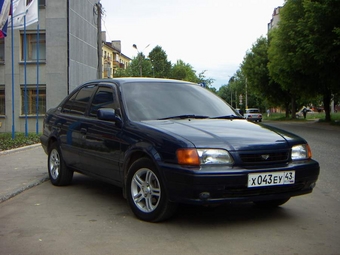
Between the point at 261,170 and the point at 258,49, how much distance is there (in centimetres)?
4979

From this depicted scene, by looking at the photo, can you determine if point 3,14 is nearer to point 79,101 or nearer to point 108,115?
point 79,101

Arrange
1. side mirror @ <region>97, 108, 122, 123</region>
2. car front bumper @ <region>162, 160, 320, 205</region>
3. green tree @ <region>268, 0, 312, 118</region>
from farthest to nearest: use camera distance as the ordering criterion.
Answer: green tree @ <region>268, 0, 312, 118</region>
side mirror @ <region>97, 108, 122, 123</region>
car front bumper @ <region>162, 160, 320, 205</region>

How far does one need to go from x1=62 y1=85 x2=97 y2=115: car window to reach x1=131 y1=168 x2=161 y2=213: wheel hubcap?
1984mm

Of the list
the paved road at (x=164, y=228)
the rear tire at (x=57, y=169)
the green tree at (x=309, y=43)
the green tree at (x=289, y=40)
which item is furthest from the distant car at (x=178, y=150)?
the green tree at (x=289, y=40)

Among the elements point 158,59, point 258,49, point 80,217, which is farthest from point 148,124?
point 158,59

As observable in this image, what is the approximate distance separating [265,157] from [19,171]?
5941 mm

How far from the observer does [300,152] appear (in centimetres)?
523

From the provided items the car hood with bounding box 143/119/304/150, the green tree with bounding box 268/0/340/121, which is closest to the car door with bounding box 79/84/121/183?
the car hood with bounding box 143/119/304/150

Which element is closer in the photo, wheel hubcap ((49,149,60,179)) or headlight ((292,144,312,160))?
headlight ((292,144,312,160))

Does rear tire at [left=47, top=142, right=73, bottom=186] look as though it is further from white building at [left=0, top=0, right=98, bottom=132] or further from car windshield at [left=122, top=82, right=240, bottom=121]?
white building at [left=0, top=0, right=98, bottom=132]

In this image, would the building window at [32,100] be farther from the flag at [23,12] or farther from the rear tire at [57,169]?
the rear tire at [57,169]

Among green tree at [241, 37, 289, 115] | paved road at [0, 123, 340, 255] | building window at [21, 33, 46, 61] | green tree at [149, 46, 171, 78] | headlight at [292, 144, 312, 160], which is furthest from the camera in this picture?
green tree at [149, 46, 171, 78]

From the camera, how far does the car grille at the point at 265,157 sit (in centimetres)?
475

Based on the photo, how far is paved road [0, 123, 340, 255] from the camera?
4227 millimetres
